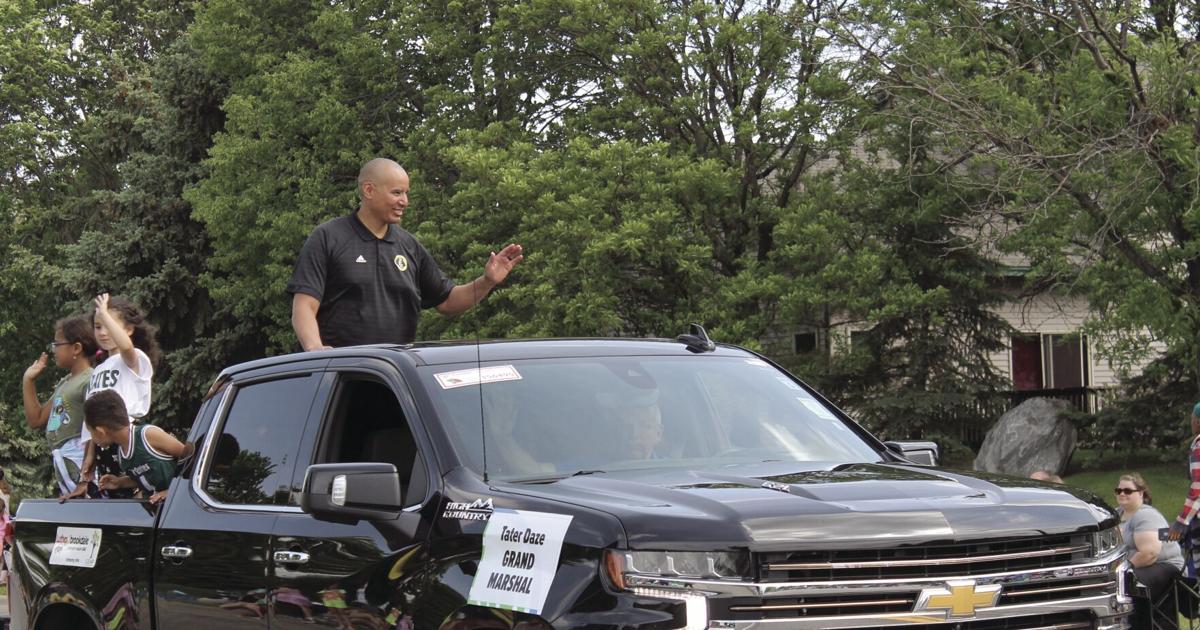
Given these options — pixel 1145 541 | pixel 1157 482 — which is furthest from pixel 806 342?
pixel 1145 541

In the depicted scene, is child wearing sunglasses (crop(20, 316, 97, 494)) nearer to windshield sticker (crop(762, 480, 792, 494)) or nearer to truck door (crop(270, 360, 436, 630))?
truck door (crop(270, 360, 436, 630))

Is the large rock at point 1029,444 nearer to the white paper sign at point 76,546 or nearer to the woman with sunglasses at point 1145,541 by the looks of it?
the woman with sunglasses at point 1145,541

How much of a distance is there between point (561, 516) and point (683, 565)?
400 mm

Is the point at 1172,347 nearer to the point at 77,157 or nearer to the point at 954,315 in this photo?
the point at 954,315

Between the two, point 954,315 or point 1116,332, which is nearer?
point 1116,332

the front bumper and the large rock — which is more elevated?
the front bumper

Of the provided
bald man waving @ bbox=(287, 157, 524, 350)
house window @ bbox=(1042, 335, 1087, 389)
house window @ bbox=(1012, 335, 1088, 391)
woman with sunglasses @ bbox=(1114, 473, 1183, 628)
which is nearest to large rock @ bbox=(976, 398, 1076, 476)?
house window @ bbox=(1042, 335, 1087, 389)

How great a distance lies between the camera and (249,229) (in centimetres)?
3512

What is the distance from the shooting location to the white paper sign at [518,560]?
14.1 ft

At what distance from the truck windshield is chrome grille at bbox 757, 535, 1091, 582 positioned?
1.03 m

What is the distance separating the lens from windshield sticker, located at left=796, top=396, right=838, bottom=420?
5.86 metres

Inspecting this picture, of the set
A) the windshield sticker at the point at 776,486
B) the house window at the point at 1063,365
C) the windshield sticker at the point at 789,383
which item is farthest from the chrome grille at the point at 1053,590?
the house window at the point at 1063,365

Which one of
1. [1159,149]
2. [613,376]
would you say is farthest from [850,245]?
[613,376]

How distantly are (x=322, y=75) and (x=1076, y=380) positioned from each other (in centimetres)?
1933
